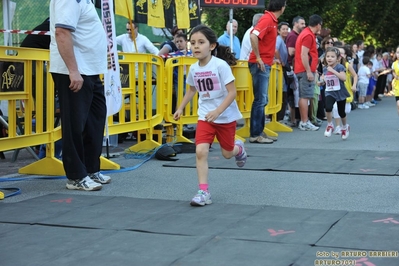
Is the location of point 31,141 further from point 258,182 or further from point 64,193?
point 258,182

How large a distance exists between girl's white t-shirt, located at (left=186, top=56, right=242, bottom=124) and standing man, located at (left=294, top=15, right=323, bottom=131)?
6.48 metres

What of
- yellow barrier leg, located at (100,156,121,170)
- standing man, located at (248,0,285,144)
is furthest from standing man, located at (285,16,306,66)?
yellow barrier leg, located at (100,156,121,170)

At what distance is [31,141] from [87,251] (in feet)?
10.6

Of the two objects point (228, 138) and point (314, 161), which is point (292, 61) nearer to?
point (314, 161)

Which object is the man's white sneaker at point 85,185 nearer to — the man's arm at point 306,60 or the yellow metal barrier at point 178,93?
the yellow metal barrier at point 178,93

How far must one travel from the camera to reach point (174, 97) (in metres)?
11.4

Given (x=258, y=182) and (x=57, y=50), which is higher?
(x=57, y=50)

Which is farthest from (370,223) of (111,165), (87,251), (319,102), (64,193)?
(319,102)

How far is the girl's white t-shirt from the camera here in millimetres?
6770

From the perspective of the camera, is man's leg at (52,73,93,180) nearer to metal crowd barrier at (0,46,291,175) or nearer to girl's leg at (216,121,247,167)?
metal crowd barrier at (0,46,291,175)

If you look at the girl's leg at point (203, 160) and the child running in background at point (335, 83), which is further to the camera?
the child running in background at point (335, 83)

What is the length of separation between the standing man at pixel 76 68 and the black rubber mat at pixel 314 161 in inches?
70.8

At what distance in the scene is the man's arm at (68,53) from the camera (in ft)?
22.5

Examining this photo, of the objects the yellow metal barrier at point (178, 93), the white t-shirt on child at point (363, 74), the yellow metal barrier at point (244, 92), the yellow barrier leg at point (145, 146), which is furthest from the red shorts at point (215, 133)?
the white t-shirt on child at point (363, 74)
